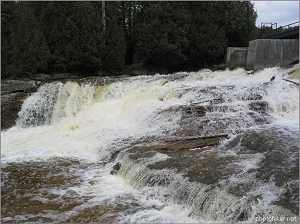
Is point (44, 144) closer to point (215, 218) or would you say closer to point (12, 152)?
point (12, 152)

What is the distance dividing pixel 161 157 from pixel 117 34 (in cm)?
1500

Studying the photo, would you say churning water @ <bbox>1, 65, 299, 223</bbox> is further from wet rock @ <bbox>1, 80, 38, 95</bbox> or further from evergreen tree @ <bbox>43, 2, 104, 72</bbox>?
evergreen tree @ <bbox>43, 2, 104, 72</bbox>

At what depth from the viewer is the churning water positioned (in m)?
5.09

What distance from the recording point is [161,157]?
22.9 feet

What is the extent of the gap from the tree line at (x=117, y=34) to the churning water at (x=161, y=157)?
6704 millimetres

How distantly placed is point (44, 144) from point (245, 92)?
6172 mm

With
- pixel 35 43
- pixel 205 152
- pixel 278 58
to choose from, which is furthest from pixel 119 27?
pixel 205 152

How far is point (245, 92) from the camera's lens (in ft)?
34.7

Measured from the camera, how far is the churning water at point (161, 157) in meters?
5.09

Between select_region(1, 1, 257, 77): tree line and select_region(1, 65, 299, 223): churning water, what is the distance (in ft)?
22.0

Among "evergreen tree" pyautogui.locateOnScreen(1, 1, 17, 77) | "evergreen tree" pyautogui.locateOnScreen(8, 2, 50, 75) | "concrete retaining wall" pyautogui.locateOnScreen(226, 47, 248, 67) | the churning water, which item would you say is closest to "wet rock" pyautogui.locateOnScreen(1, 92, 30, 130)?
the churning water

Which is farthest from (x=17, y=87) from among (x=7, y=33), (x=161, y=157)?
(x=161, y=157)

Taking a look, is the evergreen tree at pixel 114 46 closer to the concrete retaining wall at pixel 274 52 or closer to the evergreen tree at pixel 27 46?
the evergreen tree at pixel 27 46

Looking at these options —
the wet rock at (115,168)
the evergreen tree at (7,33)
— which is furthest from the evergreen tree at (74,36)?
the wet rock at (115,168)
